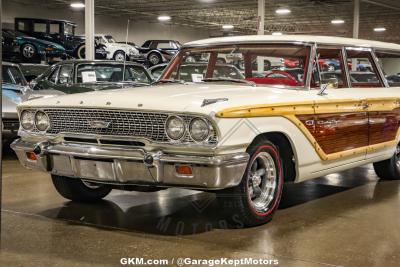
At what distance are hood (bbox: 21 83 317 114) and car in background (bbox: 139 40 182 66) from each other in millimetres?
16871

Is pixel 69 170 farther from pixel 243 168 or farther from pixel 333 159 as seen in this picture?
pixel 333 159

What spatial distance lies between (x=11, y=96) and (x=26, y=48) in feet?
31.2

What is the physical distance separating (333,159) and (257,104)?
4.20 ft

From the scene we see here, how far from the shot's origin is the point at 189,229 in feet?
15.1

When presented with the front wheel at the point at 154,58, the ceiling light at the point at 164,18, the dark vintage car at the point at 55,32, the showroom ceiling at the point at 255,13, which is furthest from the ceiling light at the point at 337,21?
the dark vintage car at the point at 55,32

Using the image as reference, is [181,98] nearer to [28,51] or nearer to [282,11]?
[28,51]

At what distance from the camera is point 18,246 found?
409 centimetres

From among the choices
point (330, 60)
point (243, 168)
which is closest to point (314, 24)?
point (330, 60)

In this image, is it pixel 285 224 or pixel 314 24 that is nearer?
pixel 285 224

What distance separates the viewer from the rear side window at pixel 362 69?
6.13 meters

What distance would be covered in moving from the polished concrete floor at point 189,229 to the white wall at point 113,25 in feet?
68.8

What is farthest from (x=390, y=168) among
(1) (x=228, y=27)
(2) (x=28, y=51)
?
(1) (x=228, y=27)

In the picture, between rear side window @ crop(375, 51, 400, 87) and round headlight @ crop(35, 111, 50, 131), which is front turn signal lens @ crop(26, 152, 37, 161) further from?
rear side window @ crop(375, 51, 400, 87)

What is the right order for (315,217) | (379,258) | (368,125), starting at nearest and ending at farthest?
→ (379,258)
(315,217)
(368,125)
